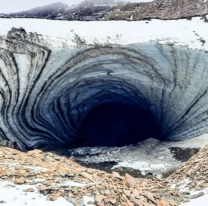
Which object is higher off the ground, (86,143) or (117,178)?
(117,178)

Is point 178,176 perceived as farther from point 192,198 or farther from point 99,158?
point 99,158

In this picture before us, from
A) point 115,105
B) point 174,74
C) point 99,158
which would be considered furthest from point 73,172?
point 115,105

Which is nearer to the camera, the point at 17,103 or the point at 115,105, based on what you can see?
the point at 17,103

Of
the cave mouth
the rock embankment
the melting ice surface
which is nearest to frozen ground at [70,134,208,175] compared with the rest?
the melting ice surface

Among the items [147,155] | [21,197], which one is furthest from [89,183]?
[147,155]

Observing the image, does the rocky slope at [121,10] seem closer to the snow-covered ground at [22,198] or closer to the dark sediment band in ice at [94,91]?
the dark sediment band in ice at [94,91]

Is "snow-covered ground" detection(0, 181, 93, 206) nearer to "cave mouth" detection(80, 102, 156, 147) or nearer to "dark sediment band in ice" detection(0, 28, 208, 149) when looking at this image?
"dark sediment band in ice" detection(0, 28, 208, 149)

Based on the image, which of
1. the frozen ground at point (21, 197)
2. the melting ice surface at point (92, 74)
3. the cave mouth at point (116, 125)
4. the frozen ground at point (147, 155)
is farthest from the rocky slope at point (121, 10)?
the frozen ground at point (21, 197)
